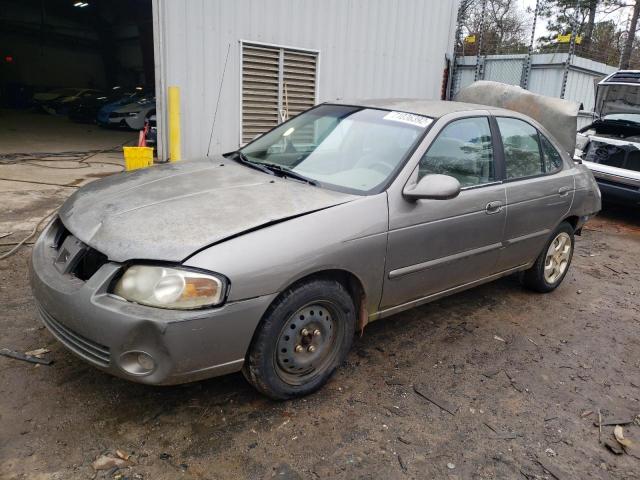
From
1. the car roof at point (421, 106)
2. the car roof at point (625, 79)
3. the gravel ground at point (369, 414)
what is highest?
the car roof at point (625, 79)

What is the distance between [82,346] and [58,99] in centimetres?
2078

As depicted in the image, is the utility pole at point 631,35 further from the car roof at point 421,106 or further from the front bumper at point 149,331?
the front bumper at point 149,331

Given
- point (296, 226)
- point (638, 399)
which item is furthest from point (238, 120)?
point (638, 399)

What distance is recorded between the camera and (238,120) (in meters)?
8.82

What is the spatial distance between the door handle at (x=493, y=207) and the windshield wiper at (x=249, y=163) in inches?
60.1

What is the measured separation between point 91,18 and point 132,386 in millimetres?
29737

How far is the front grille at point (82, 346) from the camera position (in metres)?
2.30

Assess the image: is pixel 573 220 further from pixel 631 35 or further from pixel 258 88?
pixel 631 35

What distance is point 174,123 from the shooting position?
799cm

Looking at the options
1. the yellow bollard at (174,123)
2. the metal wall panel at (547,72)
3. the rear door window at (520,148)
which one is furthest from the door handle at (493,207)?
the metal wall panel at (547,72)

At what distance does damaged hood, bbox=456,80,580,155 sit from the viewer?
266 inches

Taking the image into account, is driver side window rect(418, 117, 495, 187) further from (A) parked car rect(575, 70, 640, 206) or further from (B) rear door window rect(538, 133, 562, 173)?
(A) parked car rect(575, 70, 640, 206)

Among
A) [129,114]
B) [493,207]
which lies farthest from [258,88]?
[129,114]

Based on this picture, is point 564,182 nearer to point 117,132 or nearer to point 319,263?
point 319,263
